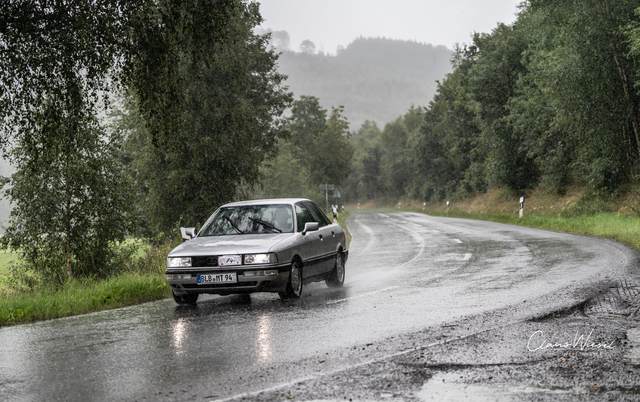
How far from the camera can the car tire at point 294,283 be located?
31.4ft

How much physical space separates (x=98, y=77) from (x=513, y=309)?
24.7 ft

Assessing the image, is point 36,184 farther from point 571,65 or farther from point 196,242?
point 571,65

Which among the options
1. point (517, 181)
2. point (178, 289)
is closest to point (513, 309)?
point (178, 289)

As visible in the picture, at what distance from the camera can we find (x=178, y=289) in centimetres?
937

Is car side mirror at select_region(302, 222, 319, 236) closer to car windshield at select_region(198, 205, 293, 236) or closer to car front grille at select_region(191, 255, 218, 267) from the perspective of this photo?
car windshield at select_region(198, 205, 293, 236)

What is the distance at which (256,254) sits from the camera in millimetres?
9094

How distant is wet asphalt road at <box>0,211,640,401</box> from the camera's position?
492 cm

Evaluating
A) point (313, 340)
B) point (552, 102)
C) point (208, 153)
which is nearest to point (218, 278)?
point (313, 340)

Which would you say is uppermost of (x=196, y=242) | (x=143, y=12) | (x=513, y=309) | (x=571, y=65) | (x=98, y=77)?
(x=571, y=65)

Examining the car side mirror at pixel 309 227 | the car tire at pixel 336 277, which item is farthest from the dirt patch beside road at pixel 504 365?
the car tire at pixel 336 277

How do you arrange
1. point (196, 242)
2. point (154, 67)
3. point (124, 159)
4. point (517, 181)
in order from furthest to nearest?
point (517, 181)
point (124, 159)
point (154, 67)
point (196, 242)

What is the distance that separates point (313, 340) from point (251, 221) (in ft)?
13.8

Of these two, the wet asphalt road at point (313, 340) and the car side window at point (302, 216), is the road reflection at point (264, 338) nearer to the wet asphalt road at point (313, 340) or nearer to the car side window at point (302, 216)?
the wet asphalt road at point (313, 340)

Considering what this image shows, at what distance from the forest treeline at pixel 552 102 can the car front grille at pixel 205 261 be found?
18.4 meters
